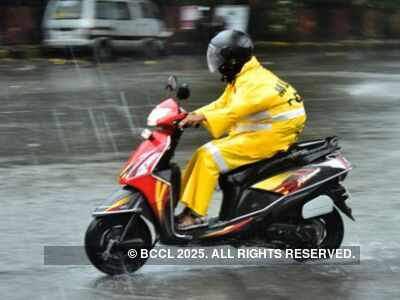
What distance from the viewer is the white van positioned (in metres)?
24.9

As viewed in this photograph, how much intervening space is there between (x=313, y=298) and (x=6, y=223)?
308 cm

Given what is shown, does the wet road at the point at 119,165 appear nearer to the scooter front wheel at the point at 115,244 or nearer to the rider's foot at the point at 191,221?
the scooter front wheel at the point at 115,244

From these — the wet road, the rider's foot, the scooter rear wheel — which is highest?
the rider's foot

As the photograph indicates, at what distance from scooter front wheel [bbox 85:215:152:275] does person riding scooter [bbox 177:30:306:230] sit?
0.98ft

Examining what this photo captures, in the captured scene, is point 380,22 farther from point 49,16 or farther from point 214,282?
point 214,282

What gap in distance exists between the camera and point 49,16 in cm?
Result: 2569

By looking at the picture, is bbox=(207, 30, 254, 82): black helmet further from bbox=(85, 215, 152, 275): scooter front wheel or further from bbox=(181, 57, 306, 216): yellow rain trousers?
bbox=(85, 215, 152, 275): scooter front wheel

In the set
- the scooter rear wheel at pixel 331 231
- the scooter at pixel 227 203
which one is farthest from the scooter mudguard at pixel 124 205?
the scooter rear wheel at pixel 331 231

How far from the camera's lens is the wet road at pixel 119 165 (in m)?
6.21

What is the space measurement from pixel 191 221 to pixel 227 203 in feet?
0.98

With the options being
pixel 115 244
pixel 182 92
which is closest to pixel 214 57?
pixel 182 92

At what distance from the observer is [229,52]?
6.44m

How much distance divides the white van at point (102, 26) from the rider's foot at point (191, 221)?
18857 millimetres

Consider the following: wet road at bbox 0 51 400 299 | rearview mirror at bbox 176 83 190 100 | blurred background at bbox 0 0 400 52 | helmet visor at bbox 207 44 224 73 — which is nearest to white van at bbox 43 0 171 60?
blurred background at bbox 0 0 400 52
